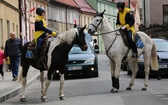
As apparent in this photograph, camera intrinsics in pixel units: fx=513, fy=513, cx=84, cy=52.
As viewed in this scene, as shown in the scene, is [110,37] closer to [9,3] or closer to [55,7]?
[9,3]

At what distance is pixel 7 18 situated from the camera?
35.7m

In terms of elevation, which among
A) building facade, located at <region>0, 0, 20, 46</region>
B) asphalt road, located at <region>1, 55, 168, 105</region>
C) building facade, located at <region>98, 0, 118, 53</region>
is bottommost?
asphalt road, located at <region>1, 55, 168, 105</region>

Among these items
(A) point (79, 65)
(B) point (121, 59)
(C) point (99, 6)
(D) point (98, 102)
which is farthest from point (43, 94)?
(C) point (99, 6)

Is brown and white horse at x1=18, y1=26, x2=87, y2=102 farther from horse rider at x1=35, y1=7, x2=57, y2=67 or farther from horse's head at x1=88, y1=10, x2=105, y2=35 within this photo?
horse's head at x1=88, y1=10, x2=105, y2=35

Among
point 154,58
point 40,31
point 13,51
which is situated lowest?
point 154,58

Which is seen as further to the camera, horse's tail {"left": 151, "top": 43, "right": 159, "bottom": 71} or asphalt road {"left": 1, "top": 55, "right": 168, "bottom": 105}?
horse's tail {"left": 151, "top": 43, "right": 159, "bottom": 71}

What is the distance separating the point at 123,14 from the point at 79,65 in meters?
6.54

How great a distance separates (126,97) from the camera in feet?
45.5

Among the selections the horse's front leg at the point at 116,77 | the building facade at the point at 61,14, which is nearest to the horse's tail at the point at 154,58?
the horse's front leg at the point at 116,77

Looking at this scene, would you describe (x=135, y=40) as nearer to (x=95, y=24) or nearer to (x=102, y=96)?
(x=95, y=24)

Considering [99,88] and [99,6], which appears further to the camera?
[99,6]

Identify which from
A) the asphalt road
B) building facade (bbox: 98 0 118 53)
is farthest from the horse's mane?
building facade (bbox: 98 0 118 53)

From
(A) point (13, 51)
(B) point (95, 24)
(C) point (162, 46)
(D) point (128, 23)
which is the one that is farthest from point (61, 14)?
(D) point (128, 23)

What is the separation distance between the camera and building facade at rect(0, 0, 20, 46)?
32656 mm
